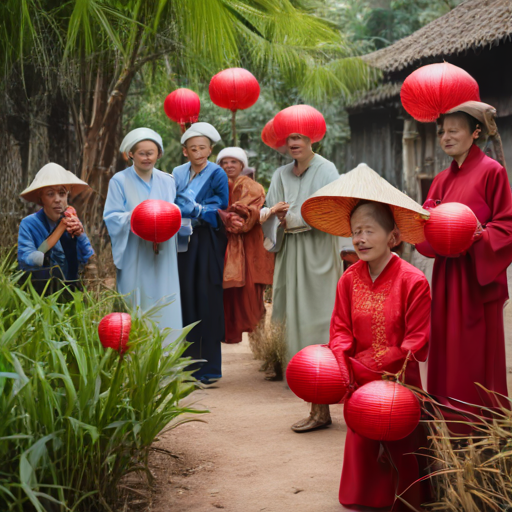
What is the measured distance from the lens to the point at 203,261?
5.41m

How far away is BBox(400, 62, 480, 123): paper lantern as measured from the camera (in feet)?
12.5

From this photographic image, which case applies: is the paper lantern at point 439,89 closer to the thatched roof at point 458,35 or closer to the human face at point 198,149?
the human face at point 198,149

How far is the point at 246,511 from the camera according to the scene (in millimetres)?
2906

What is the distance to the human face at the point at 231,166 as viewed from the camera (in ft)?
19.6

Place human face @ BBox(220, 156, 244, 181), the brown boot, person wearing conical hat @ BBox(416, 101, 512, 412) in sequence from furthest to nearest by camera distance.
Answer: human face @ BBox(220, 156, 244, 181) < the brown boot < person wearing conical hat @ BBox(416, 101, 512, 412)

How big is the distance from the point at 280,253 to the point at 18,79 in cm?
587

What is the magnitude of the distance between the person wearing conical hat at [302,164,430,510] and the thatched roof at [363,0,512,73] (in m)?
7.31

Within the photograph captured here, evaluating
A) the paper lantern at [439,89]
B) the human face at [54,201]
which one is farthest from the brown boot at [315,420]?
the human face at [54,201]

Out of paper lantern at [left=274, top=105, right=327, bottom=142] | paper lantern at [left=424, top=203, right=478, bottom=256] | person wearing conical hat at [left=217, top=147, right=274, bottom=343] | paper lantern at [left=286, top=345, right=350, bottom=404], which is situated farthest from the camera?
person wearing conical hat at [left=217, top=147, right=274, bottom=343]

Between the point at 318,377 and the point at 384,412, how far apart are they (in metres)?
0.33

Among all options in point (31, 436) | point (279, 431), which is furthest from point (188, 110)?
point (31, 436)

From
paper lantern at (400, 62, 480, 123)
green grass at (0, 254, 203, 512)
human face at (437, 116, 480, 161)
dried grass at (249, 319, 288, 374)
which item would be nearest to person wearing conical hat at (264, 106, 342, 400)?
dried grass at (249, 319, 288, 374)

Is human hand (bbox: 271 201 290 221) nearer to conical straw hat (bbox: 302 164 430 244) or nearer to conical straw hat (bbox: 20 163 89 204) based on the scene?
conical straw hat (bbox: 20 163 89 204)

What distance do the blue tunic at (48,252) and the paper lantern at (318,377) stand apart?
2286 mm
